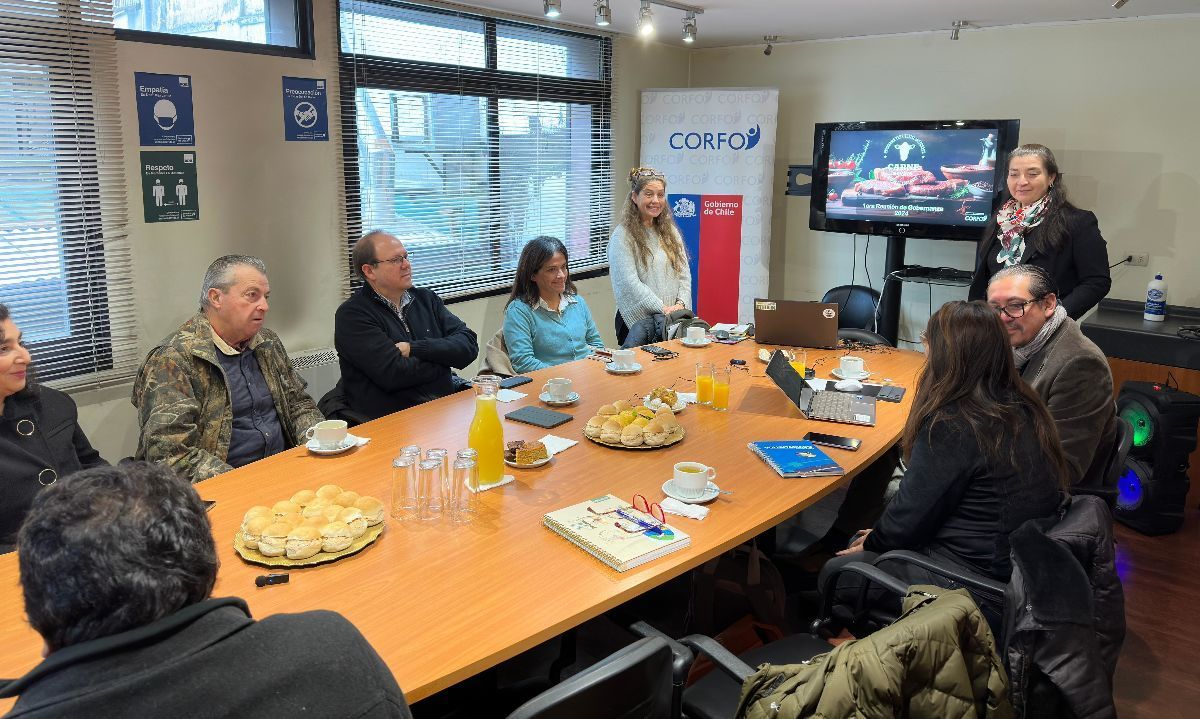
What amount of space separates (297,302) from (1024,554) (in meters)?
3.61

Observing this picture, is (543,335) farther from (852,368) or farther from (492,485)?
(492,485)

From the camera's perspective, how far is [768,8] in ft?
16.0

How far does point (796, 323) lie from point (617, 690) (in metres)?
2.80

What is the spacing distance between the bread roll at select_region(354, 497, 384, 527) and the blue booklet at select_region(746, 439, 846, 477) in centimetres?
111

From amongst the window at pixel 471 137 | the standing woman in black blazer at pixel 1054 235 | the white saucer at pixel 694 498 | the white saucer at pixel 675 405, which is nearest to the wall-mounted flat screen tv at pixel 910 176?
the standing woman in black blazer at pixel 1054 235

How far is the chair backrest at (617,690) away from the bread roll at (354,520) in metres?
0.66

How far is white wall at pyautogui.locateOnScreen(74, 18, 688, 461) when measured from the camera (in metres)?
3.65

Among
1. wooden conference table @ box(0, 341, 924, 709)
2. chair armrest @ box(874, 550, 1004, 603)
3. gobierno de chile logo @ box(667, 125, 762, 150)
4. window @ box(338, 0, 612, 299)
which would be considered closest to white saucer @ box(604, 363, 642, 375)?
wooden conference table @ box(0, 341, 924, 709)

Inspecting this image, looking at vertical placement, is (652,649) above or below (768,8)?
below

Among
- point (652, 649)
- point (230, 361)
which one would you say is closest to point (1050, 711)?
point (652, 649)

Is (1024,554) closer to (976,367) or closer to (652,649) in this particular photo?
(976,367)

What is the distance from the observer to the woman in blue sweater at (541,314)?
3.79 metres

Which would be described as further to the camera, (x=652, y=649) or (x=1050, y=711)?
(x=1050, y=711)

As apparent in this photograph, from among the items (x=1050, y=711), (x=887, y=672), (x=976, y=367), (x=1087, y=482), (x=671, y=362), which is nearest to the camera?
(x=887, y=672)
